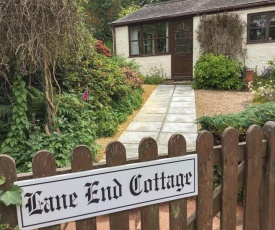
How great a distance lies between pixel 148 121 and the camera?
6.04 metres

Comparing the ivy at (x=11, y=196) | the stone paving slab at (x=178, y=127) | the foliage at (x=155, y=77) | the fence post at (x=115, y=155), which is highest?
the foliage at (x=155, y=77)

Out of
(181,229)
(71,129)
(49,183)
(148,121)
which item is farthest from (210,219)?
(148,121)

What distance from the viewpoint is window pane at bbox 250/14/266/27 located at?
36.5ft

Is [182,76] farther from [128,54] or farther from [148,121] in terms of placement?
[148,121]

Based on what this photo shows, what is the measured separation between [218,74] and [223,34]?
229 cm

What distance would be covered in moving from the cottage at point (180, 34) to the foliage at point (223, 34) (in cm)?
27

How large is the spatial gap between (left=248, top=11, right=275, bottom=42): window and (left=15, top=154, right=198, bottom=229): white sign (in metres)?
11.1

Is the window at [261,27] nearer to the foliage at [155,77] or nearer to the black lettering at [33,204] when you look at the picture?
the foliage at [155,77]

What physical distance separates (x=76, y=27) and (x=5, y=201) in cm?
281

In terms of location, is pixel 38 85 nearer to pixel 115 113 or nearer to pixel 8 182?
pixel 115 113

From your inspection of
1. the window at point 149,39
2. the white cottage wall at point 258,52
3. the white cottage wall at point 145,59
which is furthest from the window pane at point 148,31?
the white cottage wall at point 258,52

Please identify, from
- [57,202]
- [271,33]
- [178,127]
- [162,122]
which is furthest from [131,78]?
[57,202]

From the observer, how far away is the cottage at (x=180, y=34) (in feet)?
36.5

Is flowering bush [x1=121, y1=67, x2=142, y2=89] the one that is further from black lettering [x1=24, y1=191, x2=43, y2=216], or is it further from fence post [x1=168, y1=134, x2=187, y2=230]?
black lettering [x1=24, y1=191, x2=43, y2=216]
